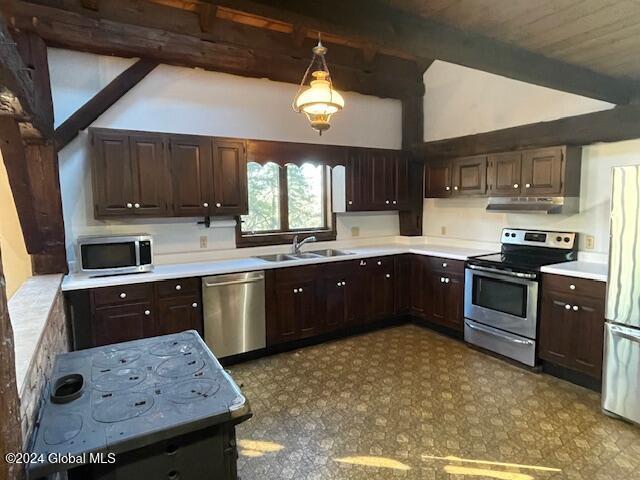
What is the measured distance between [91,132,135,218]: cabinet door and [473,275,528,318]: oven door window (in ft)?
11.1

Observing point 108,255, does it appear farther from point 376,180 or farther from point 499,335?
point 499,335

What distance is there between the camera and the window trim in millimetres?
4332

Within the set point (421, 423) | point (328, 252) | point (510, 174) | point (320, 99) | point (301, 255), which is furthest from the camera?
point (328, 252)

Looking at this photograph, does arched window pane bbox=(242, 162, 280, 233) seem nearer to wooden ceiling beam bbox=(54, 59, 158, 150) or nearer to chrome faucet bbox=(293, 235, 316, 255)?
chrome faucet bbox=(293, 235, 316, 255)

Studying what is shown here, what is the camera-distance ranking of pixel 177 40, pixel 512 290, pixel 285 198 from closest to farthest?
pixel 177 40 → pixel 512 290 → pixel 285 198

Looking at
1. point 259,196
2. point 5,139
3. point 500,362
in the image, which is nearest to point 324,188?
point 259,196

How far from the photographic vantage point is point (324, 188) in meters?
4.91

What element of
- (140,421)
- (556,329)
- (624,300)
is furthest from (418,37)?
(556,329)

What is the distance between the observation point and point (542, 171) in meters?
3.76

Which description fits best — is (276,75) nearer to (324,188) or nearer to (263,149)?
(263,149)

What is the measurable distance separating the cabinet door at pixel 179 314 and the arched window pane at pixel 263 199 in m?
1.14

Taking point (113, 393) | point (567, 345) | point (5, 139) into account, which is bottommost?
point (567, 345)

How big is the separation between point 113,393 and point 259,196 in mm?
3093

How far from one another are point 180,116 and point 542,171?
3.53 metres
